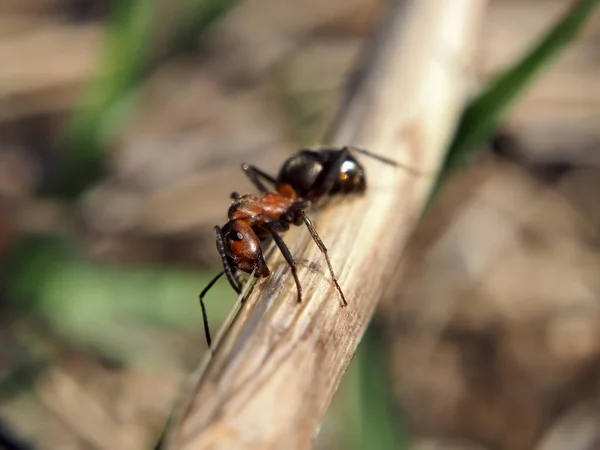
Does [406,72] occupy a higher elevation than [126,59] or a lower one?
lower

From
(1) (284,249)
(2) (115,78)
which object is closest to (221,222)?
(2) (115,78)

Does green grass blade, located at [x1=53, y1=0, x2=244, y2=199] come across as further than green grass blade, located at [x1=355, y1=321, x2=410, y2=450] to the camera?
Yes

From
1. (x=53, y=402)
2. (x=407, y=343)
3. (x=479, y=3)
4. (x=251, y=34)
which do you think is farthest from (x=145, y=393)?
(x=251, y=34)

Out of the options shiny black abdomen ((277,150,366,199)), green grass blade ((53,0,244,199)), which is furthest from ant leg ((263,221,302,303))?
green grass blade ((53,0,244,199))

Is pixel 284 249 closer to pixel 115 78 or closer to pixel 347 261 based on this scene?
pixel 347 261

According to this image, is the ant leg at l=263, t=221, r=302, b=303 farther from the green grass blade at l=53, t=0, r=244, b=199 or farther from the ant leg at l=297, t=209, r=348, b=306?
the green grass blade at l=53, t=0, r=244, b=199

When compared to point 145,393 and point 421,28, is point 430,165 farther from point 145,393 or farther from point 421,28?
point 145,393
